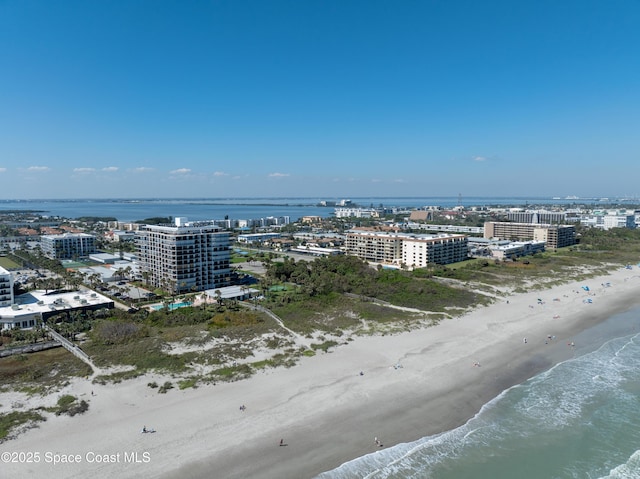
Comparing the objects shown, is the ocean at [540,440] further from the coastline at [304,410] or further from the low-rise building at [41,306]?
the low-rise building at [41,306]

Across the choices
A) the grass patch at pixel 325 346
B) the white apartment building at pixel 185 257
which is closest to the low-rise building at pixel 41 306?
the white apartment building at pixel 185 257

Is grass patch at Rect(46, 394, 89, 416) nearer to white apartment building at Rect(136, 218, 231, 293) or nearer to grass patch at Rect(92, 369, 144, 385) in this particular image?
grass patch at Rect(92, 369, 144, 385)

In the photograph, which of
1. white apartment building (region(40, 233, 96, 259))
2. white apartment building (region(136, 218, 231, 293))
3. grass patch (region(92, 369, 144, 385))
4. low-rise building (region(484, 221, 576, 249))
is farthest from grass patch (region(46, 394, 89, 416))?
low-rise building (region(484, 221, 576, 249))

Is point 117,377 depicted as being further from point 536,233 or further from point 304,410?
point 536,233

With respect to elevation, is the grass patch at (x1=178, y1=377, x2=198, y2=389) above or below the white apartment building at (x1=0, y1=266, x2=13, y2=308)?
below

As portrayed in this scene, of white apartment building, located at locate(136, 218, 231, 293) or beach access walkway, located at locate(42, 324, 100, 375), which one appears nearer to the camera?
beach access walkway, located at locate(42, 324, 100, 375)

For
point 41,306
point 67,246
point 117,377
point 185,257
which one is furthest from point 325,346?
point 67,246
